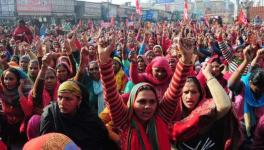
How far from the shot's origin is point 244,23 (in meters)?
15.3

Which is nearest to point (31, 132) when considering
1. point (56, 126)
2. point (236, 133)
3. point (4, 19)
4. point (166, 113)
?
point (56, 126)

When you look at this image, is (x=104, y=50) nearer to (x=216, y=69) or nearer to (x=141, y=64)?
(x=216, y=69)

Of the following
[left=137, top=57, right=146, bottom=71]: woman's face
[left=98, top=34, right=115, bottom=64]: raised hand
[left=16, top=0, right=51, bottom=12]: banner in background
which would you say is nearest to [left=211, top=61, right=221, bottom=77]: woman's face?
[left=137, top=57, right=146, bottom=71]: woman's face

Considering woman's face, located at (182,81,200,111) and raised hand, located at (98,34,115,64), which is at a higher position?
raised hand, located at (98,34,115,64)

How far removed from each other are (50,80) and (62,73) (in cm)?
45

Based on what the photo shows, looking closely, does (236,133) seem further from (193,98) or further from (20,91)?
(20,91)

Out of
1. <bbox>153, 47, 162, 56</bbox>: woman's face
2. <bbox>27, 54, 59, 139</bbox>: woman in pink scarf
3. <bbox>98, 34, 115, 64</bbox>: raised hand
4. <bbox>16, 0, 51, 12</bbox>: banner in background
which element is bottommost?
<bbox>27, 54, 59, 139</bbox>: woman in pink scarf

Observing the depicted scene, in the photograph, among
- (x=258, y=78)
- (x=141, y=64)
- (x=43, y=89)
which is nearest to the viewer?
(x=258, y=78)

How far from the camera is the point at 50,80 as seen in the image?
13.5 feet

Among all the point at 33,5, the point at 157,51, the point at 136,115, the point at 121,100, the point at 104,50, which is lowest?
the point at 136,115

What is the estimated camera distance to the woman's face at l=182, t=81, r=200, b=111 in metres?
2.84

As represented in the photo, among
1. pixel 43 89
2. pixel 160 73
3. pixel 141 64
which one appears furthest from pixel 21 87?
pixel 141 64

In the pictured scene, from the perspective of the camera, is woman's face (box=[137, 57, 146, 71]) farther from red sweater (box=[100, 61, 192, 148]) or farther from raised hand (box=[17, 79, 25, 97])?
red sweater (box=[100, 61, 192, 148])

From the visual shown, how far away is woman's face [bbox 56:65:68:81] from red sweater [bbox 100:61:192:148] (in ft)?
6.62
